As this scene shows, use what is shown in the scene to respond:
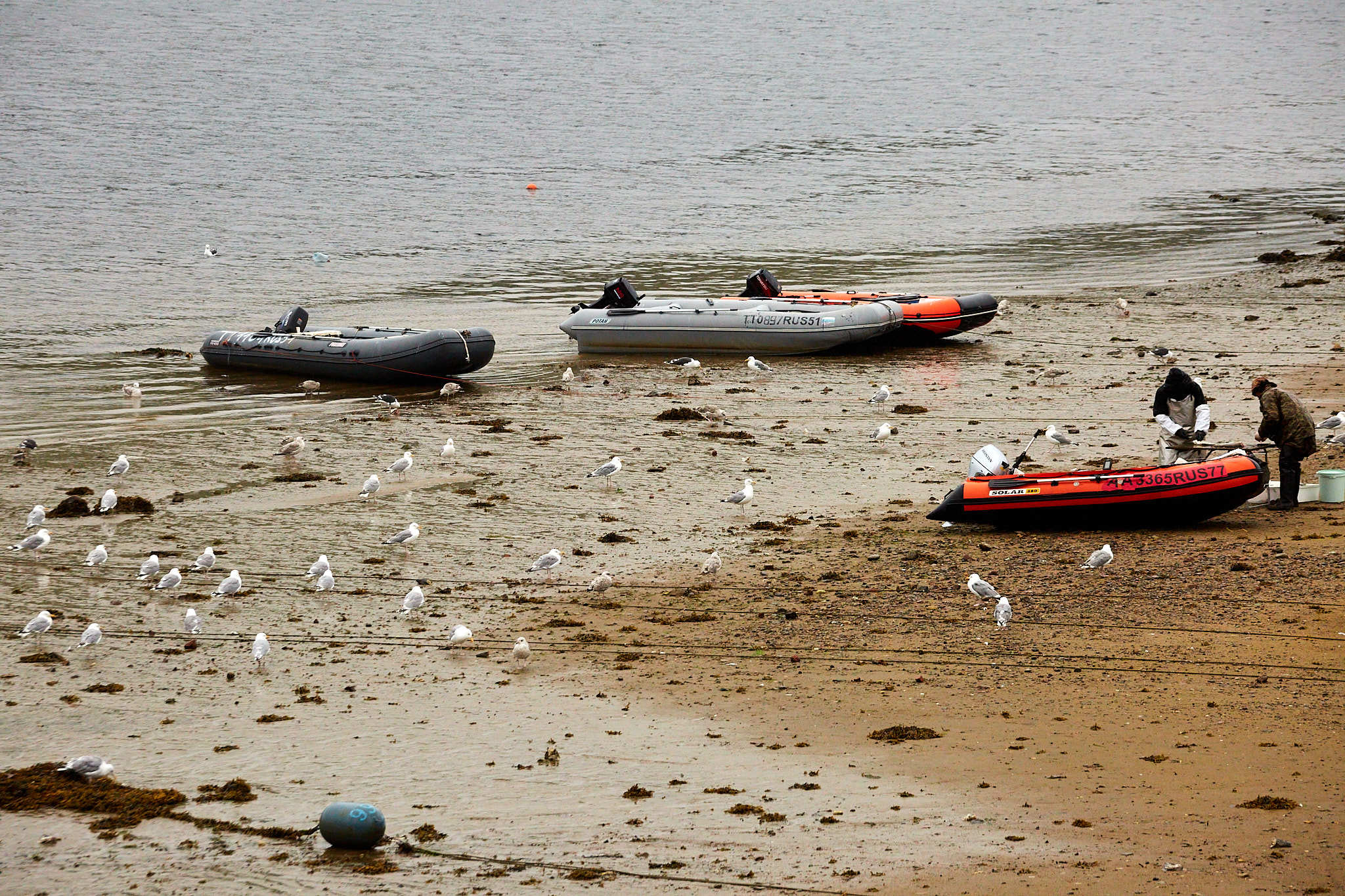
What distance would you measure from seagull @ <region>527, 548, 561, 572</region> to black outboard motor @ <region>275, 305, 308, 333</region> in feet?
33.8

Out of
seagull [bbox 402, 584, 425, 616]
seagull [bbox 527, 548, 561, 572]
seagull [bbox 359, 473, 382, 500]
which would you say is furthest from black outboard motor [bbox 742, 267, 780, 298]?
seagull [bbox 402, 584, 425, 616]

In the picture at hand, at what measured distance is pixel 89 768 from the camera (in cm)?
752

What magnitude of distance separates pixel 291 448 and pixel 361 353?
4.40m

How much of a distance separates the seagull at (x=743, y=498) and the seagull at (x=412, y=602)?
3.24 m

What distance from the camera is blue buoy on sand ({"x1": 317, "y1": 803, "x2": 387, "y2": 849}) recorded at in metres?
6.78

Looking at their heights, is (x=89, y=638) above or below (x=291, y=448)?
below

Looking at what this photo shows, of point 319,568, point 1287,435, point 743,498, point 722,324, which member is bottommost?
point 319,568

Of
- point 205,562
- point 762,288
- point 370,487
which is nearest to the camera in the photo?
point 205,562

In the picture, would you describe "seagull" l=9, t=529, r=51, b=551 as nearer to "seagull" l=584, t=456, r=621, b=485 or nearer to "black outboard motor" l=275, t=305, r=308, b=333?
"seagull" l=584, t=456, r=621, b=485

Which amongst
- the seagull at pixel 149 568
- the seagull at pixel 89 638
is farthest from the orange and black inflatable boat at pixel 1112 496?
the seagull at pixel 89 638

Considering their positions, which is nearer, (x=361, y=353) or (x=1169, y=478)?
(x=1169, y=478)

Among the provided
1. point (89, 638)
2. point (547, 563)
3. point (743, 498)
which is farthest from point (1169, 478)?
point (89, 638)

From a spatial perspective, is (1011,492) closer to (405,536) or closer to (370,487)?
(405,536)

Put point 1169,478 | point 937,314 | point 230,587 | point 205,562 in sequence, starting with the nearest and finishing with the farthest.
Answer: point 230,587 < point 205,562 < point 1169,478 < point 937,314
